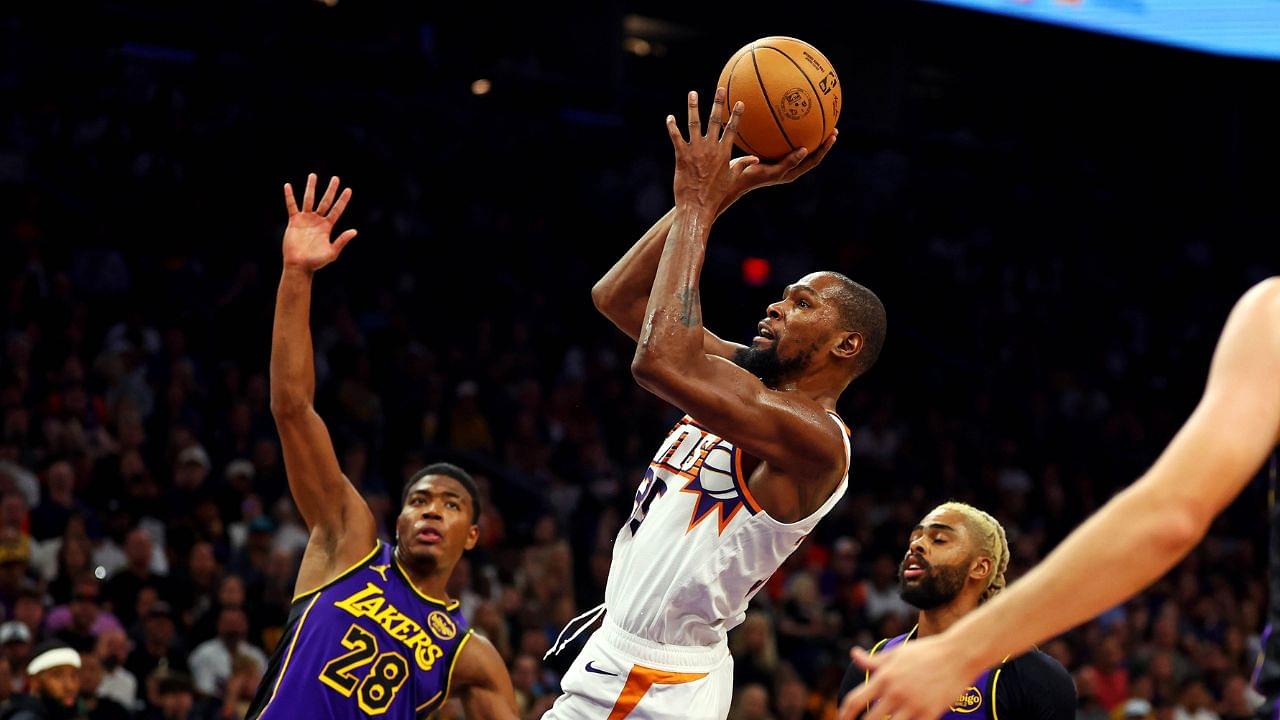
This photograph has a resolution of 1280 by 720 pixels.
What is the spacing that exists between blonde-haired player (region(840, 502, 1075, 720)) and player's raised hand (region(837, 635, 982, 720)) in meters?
3.33

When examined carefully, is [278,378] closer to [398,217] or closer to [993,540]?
[993,540]

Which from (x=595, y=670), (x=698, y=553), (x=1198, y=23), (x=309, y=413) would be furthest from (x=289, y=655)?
(x=1198, y=23)

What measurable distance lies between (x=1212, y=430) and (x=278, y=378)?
3.54 metres

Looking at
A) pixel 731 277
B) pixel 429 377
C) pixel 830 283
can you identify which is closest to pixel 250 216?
pixel 429 377

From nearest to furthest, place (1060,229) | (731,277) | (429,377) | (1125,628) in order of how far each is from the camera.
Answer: (429,377) < (1125,628) < (731,277) < (1060,229)

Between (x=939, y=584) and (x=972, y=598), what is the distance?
0.17m

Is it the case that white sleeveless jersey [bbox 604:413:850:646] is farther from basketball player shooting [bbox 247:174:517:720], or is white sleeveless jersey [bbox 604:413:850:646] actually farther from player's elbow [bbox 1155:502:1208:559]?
player's elbow [bbox 1155:502:1208:559]

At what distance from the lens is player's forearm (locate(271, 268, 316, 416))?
4.86m

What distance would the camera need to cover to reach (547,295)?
1485 cm

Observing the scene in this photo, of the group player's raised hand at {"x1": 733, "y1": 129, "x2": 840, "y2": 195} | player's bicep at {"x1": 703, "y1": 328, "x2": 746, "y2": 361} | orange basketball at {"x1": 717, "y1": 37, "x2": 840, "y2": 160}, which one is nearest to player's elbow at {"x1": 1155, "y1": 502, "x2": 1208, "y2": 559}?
player's raised hand at {"x1": 733, "y1": 129, "x2": 840, "y2": 195}

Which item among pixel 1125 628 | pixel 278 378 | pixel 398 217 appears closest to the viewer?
pixel 278 378

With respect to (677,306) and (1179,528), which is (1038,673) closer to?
(677,306)

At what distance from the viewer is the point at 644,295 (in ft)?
15.7

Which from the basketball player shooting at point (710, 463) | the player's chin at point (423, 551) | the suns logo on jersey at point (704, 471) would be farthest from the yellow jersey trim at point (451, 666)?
the suns logo on jersey at point (704, 471)
